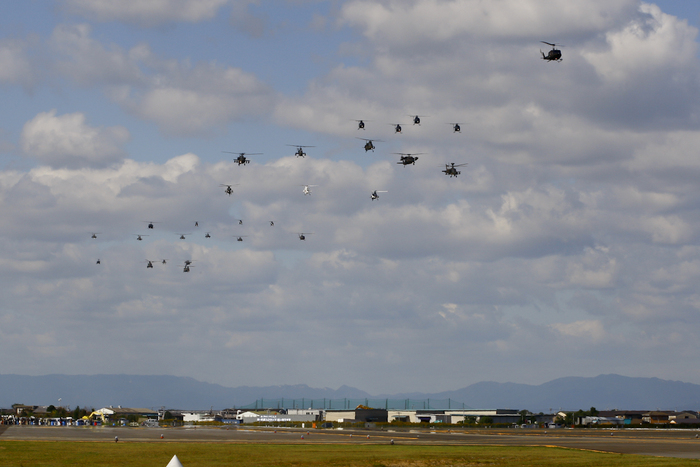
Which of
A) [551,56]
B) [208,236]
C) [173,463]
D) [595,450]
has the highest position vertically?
[551,56]

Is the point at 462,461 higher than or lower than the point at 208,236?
lower

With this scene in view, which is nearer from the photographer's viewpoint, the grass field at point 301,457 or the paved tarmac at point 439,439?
the grass field at point 301,457

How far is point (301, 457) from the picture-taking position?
223 feet

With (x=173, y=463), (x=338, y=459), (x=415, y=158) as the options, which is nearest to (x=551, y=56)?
(x=415, y=158)

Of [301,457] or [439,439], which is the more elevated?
[301,457]

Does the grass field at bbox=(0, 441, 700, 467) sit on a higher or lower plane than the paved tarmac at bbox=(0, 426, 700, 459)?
higher

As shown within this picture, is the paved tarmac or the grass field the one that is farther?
the paved tarmac

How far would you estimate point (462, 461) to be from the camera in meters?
64.9

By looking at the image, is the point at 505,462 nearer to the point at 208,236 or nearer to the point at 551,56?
the point at 551,56

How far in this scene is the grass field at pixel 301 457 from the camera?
6156 centimetres

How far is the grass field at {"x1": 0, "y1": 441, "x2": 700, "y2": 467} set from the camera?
61.6 metres

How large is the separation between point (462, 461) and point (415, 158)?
4070 centimetres

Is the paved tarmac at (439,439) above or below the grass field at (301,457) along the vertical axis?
below

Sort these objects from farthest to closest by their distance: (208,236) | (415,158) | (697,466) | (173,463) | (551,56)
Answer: (208,236) < (415,158) < (551,56) < (697,466) < (173,463)
